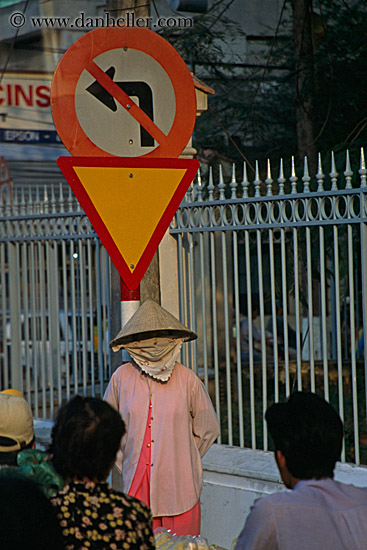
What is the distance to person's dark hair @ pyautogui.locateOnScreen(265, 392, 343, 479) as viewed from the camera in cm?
234

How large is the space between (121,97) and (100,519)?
195cm

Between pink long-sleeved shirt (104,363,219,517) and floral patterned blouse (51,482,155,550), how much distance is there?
1.85m

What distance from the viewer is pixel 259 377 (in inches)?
361

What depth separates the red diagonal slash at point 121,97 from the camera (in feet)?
11.8

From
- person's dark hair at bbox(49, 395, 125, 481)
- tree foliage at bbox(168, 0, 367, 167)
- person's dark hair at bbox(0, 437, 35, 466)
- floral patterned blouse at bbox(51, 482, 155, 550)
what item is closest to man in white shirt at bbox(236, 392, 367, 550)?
floral patterned blouse at bbox(51, 482, 155, 550)

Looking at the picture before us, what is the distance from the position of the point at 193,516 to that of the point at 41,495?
2.62 metres

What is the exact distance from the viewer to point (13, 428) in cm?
349

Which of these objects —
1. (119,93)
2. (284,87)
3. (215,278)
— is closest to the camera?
(119,93)

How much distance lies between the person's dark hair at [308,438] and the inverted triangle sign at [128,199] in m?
1.18

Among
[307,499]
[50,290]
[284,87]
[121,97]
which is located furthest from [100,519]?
[284,87]

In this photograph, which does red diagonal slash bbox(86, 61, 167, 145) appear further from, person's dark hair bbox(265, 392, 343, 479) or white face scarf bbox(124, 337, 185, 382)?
person's dark hair bbox(265, 392, 343, 479)

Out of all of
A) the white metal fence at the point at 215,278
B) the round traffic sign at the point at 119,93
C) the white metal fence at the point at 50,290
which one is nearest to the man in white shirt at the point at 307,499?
the round traffic sign at the point at 119,93

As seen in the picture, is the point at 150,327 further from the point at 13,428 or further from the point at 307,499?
the point at 307,499

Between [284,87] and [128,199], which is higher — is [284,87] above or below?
above
